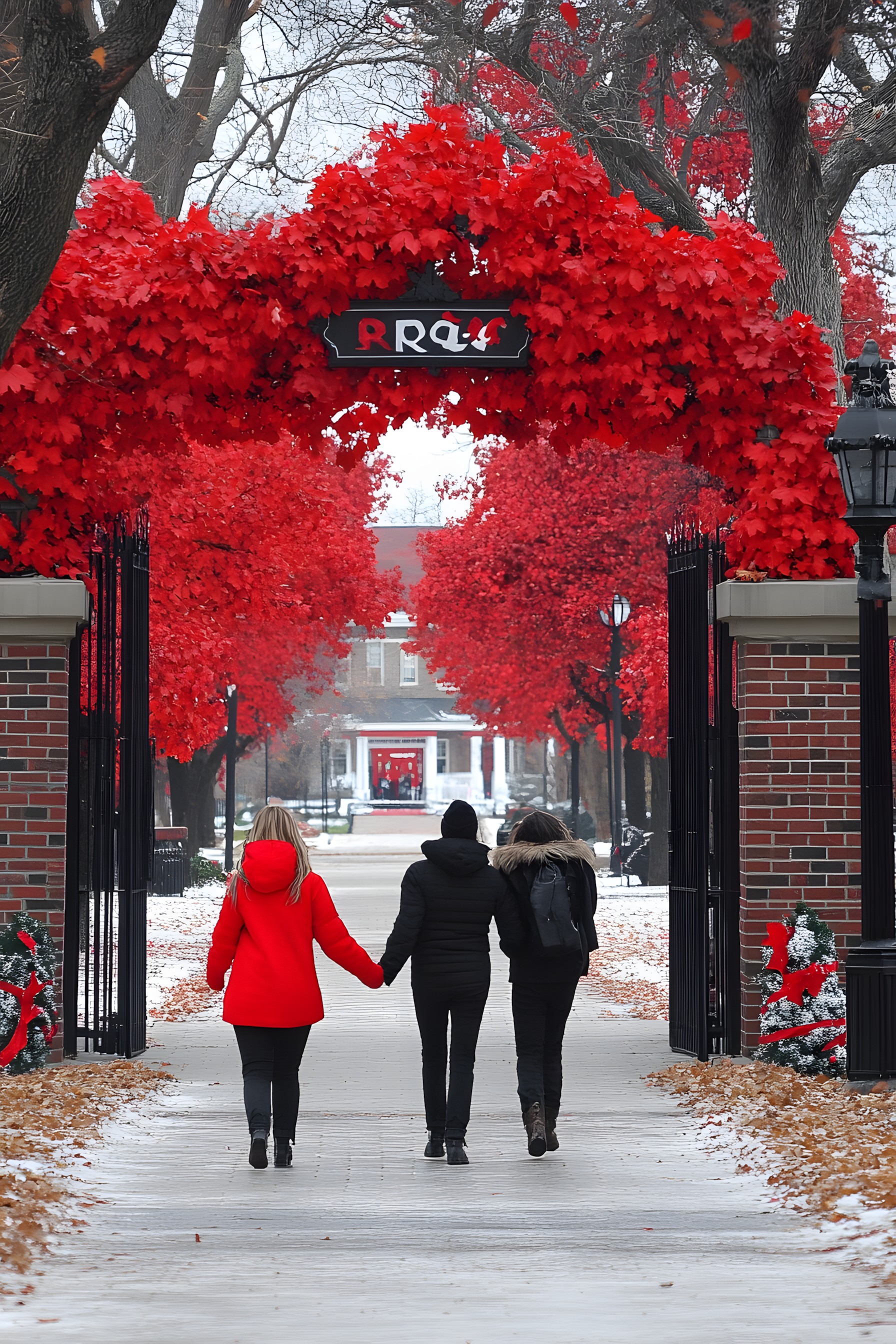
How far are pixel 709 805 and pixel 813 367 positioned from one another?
285cm

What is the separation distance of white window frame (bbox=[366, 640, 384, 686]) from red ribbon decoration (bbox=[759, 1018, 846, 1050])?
277ft

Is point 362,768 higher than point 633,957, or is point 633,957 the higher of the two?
point 362,768

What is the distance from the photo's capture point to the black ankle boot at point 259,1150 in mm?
7953

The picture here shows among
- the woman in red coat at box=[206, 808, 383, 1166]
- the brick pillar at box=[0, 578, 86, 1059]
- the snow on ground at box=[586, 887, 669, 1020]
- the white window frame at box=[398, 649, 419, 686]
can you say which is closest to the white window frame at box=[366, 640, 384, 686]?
the white window frame at box=[398, 649, 419, 686]

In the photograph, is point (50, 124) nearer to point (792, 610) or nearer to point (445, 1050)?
point (445, 1050)

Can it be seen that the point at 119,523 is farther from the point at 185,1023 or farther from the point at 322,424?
the point at 185,1023

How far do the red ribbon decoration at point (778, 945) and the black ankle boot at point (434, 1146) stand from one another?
2872 mm

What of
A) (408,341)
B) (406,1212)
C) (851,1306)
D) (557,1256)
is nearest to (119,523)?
(408,341)

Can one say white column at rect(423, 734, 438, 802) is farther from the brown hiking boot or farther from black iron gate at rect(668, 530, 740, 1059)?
the brown hiking boot

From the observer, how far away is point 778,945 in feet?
34.2

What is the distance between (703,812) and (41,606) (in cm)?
430

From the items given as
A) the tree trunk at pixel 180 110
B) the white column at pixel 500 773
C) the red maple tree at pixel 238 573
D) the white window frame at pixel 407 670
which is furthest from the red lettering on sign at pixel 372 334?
the white window frame at pixel 407 670

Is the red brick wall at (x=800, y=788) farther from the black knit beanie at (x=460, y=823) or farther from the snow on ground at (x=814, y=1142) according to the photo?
the black knit beanie at (x=460, y=823)

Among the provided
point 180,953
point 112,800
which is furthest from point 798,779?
point 180,953
